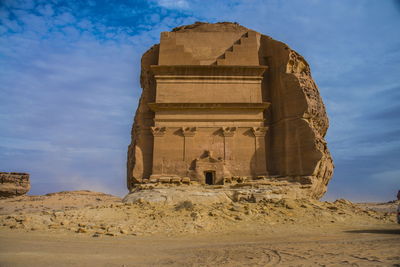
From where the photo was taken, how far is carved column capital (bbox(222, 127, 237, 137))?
18625 mm

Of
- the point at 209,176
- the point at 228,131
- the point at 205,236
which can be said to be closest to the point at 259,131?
the point at 228,131

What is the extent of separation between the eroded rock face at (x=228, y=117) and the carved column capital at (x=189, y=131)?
0.06 meters

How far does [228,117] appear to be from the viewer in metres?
19.0

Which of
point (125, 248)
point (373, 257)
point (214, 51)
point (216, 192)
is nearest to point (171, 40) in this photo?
point (214, 51)

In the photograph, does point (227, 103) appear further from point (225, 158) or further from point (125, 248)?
point (125, 248)

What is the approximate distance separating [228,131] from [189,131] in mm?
2488

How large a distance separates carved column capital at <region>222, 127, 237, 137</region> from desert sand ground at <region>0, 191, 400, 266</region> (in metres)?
5.51

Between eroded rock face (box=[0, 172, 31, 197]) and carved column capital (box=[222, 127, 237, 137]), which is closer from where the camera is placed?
carved column capital (box=[222, 127, 237, 137])

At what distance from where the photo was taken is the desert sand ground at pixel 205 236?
6496 mm

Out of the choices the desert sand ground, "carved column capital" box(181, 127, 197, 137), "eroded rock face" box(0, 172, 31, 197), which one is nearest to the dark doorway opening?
"carved column capital" box(181, 127, 197, 137)

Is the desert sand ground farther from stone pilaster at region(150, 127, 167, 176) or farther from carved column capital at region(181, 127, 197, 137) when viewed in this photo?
carved column capital at region(181, 127, 197, 137)

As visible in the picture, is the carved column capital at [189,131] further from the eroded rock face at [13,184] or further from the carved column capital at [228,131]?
the eroded rock face at [13,184]

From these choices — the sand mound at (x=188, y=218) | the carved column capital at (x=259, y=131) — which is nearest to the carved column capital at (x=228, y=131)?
the carved column capital at (x=259, y=131)

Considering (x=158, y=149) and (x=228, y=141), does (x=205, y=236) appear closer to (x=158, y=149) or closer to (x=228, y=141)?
(x=158, y=149)
